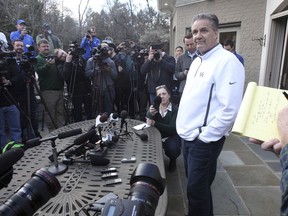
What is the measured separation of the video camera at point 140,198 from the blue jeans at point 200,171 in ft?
3.23

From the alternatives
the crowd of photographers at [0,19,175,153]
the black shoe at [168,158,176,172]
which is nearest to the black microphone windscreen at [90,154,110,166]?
the black shoe at [168,158,176,172]

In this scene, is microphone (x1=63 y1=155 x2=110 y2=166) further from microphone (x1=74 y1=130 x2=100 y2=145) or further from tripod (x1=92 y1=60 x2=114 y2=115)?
tripod (x1=92 y1=60 x2=114 y2=115)

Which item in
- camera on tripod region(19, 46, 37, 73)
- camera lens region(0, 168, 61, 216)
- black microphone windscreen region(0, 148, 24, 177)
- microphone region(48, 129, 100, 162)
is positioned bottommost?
microphone region(48, 129, 100, 162)

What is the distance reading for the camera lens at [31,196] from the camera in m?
0.86

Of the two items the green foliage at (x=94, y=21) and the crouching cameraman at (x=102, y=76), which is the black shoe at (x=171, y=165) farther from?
the green foliage at (x=94, y=21)

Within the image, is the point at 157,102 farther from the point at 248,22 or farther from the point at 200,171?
the point at 248,22

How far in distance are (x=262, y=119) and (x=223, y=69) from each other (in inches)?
28.5

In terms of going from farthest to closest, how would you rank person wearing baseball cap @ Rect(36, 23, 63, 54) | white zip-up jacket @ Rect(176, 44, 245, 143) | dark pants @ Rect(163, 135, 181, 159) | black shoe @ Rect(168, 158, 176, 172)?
person wearing baseball cap @ Rect(36, 23, 63, 54)
black shoe @ Rect(168, 158, 176, 172)
dark pants @ Rect(163, 135, 181, 159)
white zip-up jacket @ Rect(176, 44, 245, 143)

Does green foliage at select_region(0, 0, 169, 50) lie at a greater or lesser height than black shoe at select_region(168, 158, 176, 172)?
greater

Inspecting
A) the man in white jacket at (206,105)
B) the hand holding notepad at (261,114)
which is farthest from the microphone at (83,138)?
the hand holding notepad at (261,114)

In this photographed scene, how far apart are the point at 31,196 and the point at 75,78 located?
3.92 meters

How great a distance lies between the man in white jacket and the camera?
1.75 metres

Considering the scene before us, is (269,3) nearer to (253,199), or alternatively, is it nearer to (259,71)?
(259,71)

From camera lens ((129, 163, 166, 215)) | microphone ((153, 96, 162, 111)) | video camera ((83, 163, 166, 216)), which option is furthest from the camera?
microphone ((153, 96, 162, 111))
